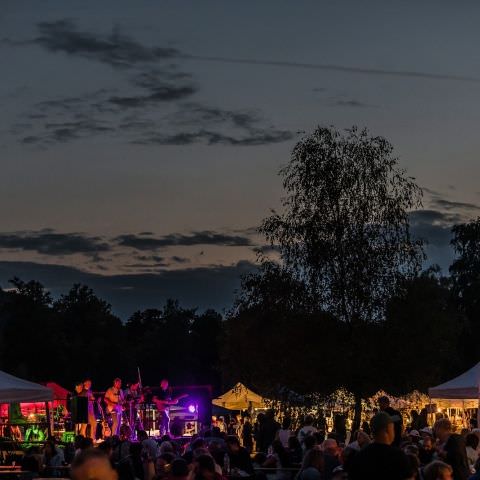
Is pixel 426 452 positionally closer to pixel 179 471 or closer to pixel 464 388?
pixel 179 471

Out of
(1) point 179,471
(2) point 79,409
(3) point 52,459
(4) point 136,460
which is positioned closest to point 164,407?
(2) point 79,409

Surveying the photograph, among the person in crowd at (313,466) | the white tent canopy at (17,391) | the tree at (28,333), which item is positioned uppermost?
the tree at (28,333)

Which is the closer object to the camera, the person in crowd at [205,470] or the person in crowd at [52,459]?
the person in crowd at [205,470]

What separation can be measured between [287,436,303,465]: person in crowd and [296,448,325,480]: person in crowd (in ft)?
18.2

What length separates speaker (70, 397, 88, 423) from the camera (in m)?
28.7

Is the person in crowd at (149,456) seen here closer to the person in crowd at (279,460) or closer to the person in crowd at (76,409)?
the person in crowd at (279,460)

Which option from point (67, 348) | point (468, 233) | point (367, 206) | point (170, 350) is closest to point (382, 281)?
point (367, 206)

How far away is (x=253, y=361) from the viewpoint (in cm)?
3456

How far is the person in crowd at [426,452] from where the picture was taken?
1531cm

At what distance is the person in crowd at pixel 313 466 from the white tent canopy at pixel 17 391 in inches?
383

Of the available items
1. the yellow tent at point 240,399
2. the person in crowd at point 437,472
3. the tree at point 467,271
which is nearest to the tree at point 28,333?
the tree at point 467,271

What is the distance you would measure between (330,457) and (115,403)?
19.3 m

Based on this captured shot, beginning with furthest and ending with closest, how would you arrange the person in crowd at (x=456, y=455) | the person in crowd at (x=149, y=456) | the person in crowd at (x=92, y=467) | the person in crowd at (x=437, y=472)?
1. the person in crowd at (x=149, y=456)
2. the person in crowd at (x=456, y=455)
3. the person in crowd at (x=437, y=472)
4. the person in crowd at (x=92, y=467)

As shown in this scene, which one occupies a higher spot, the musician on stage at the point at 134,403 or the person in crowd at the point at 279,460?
the musician on stage at the point at 134,403
